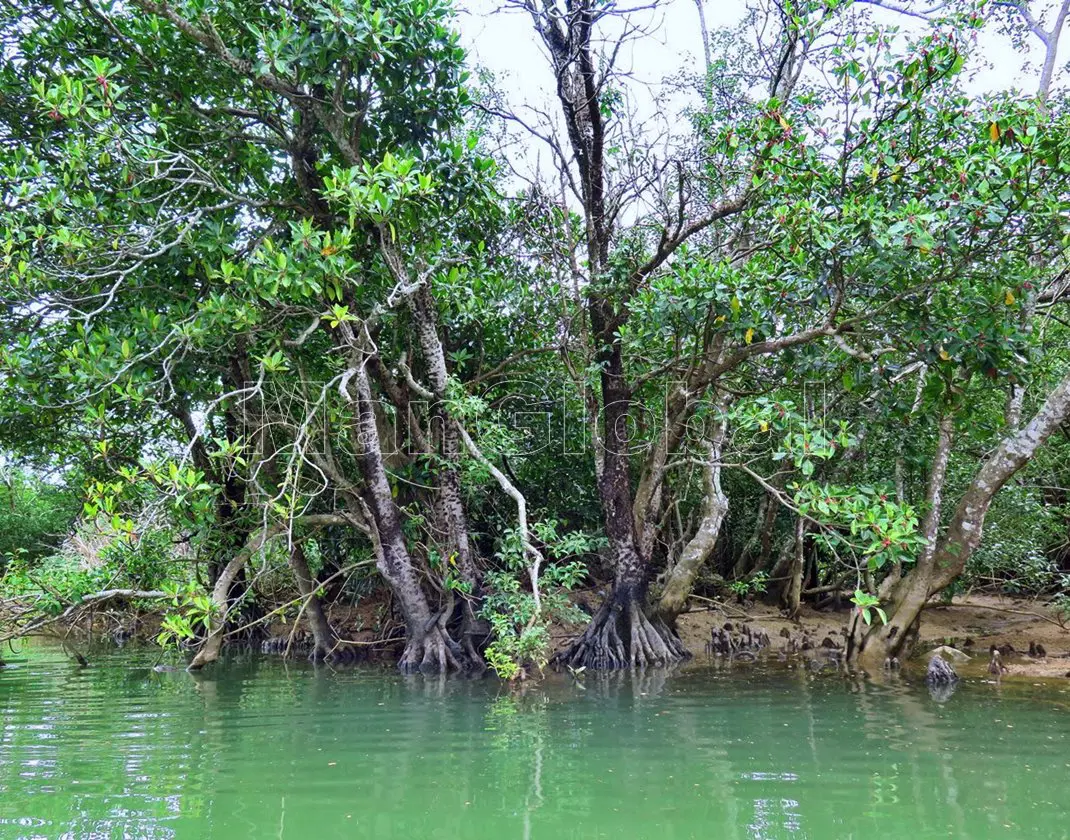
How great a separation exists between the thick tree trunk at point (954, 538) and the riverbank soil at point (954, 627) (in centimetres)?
86

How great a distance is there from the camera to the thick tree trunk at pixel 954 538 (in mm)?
8508

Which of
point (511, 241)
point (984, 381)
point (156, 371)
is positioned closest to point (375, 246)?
point (511, 241)

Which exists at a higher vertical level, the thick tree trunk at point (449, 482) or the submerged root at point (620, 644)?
the thick tree trunk at point (449, 482)

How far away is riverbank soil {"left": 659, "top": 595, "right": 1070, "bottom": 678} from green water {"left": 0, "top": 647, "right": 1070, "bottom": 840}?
2996 millimetres

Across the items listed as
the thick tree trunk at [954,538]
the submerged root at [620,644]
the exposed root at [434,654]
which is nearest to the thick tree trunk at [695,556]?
the submerged root at [620,644]

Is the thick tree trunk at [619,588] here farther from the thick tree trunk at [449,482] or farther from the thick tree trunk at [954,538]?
the thick tree trunk at [954,538]

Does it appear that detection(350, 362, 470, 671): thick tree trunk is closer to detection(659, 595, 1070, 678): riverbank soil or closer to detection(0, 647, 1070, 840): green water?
detection(0, 647, 1070, 840): green water

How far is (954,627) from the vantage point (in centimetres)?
1318

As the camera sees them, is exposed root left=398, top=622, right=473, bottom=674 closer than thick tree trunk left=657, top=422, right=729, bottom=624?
Yes

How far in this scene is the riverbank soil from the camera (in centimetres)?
1093

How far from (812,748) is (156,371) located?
769cm

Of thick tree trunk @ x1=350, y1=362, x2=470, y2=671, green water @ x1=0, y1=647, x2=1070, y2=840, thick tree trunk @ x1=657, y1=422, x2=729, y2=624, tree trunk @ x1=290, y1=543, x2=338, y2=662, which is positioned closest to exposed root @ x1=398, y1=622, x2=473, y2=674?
thick tree trunk @ x1=350, y1=362, x2=470, y2=671

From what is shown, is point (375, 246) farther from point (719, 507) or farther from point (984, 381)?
point (984, 381)

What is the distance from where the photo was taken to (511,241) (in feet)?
37.3
